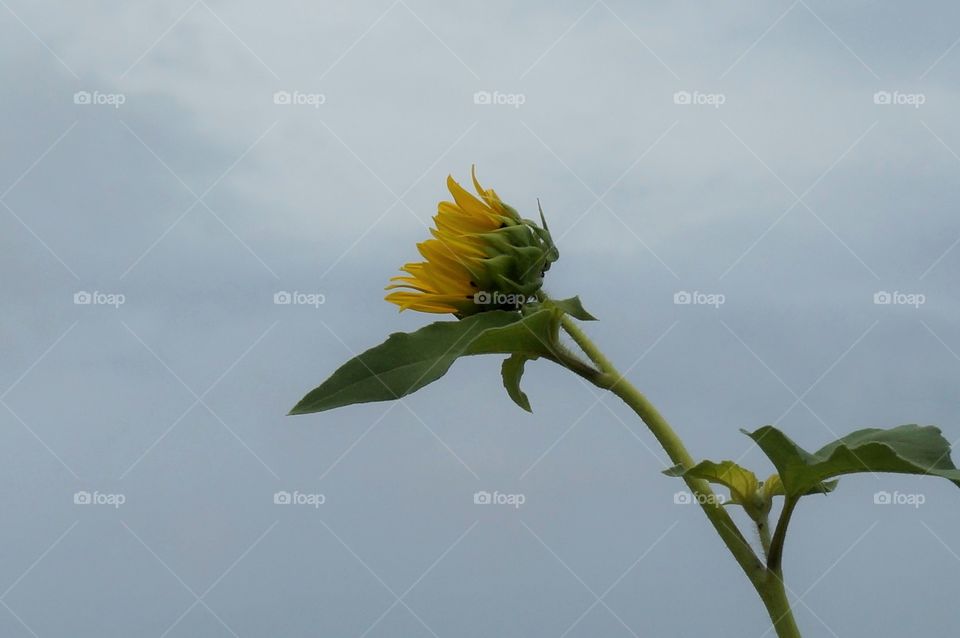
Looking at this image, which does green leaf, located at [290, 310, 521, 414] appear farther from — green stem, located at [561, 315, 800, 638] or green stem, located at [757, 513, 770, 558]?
green stem, located at [757, 513, 770, 558]

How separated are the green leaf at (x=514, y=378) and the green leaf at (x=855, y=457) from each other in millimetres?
371

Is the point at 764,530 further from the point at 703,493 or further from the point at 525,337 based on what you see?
the point at 525,337

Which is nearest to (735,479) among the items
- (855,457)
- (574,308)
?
(855,457)

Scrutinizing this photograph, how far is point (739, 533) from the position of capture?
1.26m

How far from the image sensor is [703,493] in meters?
1.26

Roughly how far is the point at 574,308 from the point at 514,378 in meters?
0.21

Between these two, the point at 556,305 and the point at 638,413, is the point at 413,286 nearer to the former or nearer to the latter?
the point at 556,305

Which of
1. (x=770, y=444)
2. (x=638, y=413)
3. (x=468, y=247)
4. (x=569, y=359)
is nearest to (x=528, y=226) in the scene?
(x=468, y=247)

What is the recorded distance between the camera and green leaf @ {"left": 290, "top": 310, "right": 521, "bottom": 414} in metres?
1.21

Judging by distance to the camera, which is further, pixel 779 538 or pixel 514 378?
pixel 514 378

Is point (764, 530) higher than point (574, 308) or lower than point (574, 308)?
lower

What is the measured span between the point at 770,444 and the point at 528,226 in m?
0.48

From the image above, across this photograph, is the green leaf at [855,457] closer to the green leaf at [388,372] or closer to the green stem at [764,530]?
the green stem at [764,530]

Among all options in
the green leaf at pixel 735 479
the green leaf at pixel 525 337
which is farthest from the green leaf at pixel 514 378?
the green leaf at pixel 735 479
